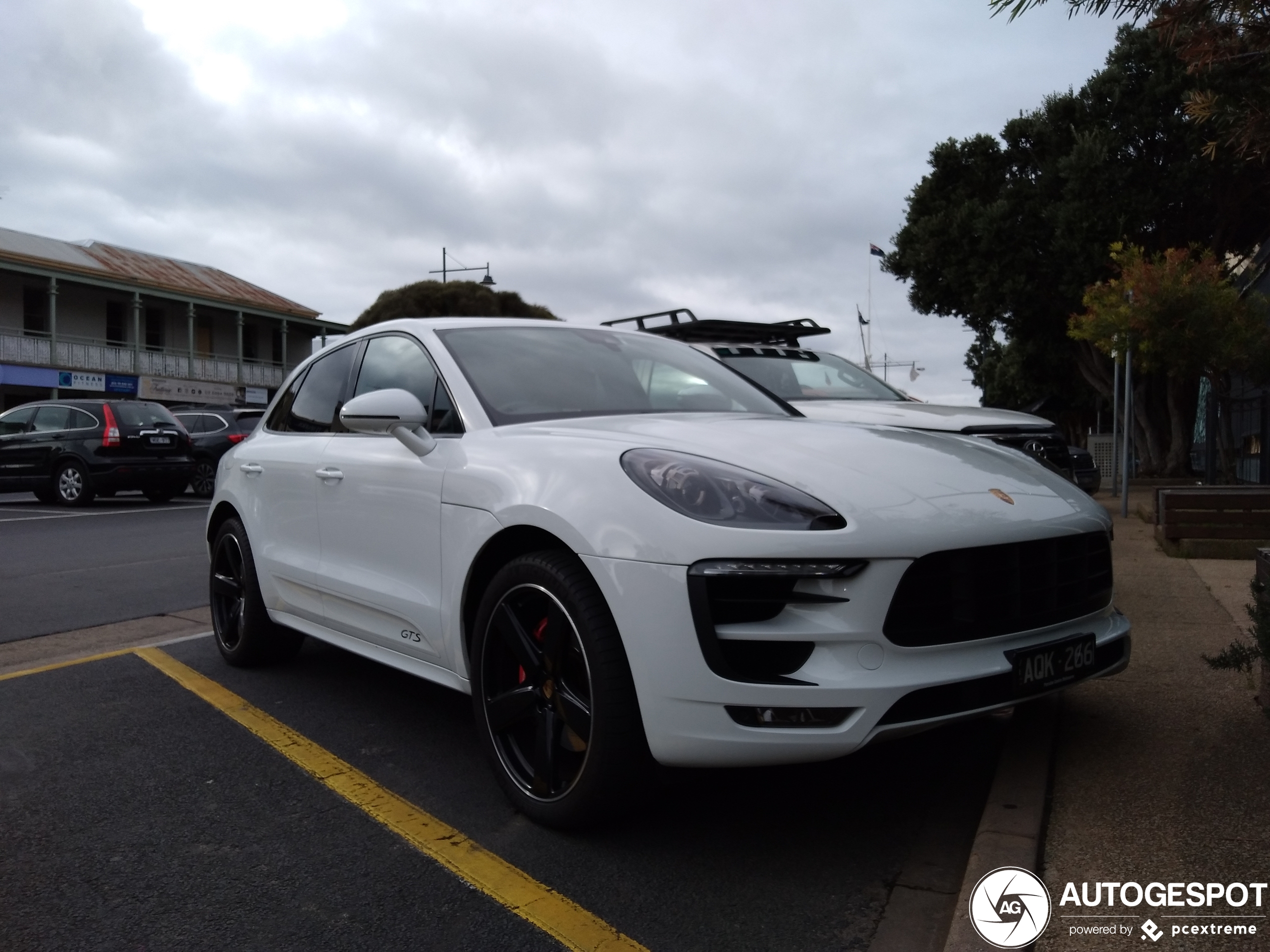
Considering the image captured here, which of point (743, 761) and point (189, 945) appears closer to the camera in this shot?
point (189, 945)

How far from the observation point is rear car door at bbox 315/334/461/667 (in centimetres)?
365

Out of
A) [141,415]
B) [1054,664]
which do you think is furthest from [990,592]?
[141,415]

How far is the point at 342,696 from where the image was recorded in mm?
4766

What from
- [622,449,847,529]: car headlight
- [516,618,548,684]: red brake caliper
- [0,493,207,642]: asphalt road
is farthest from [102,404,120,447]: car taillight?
[622,449,847,529]: car headlight

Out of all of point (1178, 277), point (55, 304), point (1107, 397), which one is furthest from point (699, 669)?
point (55, 304)

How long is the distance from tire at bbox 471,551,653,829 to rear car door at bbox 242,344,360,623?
138cm

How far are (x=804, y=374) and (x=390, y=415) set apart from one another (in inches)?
185

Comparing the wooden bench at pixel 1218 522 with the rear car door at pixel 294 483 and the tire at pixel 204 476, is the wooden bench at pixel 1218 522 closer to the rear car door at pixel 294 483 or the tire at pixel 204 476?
the rear car door at pixel 294 483

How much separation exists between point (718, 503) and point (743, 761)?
2.17ft

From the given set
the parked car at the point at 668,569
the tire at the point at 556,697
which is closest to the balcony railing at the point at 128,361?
the parked car at the point at 668,569

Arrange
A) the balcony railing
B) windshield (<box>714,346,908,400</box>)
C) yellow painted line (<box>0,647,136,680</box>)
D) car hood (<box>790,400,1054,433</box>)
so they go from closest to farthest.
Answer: yellow painted line (<box>0,647,136,680</box>)
car hood (<box>790,400,1054,433</box>)
windshield (<box>714,346,908,400</box>)
the balcony railing

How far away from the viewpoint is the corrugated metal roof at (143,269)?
3412 cm

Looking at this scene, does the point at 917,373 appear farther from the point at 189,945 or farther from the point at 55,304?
the point at 189,945

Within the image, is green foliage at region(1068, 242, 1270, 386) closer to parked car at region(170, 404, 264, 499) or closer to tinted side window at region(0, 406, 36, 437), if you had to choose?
parked car at region(170, 404, 264, 499)
